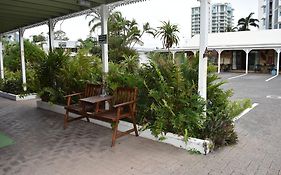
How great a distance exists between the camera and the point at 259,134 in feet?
16.4

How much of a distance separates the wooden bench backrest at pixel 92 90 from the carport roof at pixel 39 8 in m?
2.02

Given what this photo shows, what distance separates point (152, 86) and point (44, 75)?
13.5 ft

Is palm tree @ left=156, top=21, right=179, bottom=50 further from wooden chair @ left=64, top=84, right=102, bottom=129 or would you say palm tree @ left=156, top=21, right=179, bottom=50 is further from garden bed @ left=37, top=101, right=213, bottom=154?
garden bed @ left=37, top=101, right=213, bottom=154

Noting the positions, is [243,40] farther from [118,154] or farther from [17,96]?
[118,154]

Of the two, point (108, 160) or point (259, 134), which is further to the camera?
point (259, 134)

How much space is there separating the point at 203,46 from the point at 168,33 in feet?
58.6

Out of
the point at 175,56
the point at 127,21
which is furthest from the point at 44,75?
the point at 127,21

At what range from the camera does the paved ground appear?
3.54m

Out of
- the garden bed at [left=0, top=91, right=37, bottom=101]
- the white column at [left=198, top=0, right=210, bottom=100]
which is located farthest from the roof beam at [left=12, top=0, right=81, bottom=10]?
the garden bed at [left=0, top=91, right=37, bottom=101]

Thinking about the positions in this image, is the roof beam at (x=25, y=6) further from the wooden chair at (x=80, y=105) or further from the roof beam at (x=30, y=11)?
the wooden chair at (x=80, y=105)

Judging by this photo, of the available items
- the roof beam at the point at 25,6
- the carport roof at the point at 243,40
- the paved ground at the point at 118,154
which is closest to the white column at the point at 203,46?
the paved ground at the point at 118,154

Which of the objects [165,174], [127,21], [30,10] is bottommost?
[165,174]

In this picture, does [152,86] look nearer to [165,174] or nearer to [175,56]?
[175,56]

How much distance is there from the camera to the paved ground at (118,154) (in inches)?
139
